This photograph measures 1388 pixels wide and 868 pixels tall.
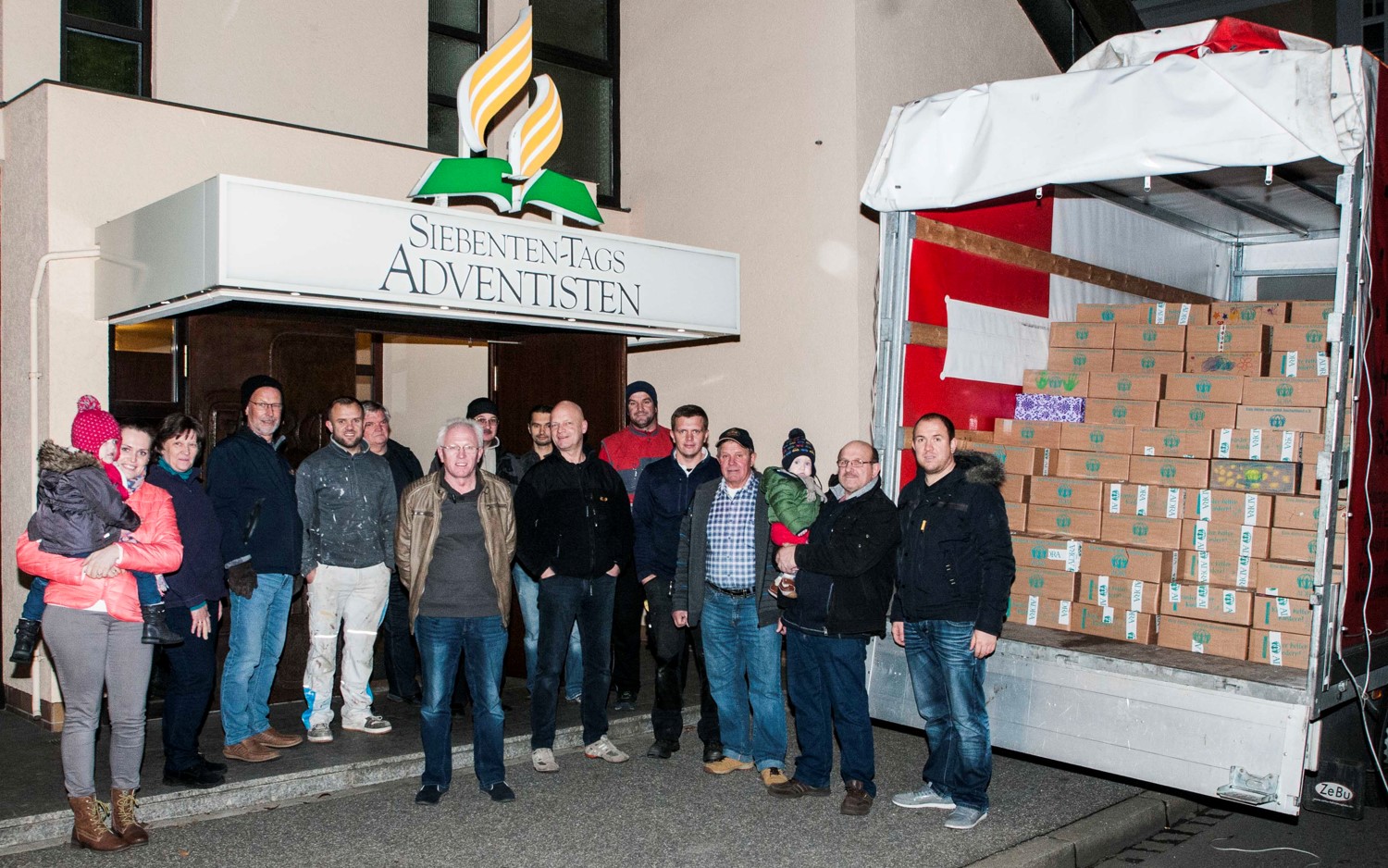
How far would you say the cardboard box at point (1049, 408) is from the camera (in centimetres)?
646

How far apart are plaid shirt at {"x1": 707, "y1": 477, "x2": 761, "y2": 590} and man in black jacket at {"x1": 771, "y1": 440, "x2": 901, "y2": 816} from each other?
229 mm

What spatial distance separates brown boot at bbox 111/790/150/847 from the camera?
4.82 metres

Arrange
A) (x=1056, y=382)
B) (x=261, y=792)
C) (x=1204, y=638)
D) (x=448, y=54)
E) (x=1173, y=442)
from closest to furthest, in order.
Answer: (x=1204, y=638), (x=261, y=792), (x=1173, y=442), (x=1056, y=382), (x=448, y=54)

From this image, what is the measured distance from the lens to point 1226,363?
6.10 metres

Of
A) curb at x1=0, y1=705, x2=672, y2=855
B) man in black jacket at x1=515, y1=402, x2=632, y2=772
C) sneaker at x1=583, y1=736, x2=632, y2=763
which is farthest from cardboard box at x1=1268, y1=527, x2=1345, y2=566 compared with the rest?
curb at x1=0, y1=705, x2=672, y2=855

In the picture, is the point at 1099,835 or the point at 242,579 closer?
the point at 1099,835

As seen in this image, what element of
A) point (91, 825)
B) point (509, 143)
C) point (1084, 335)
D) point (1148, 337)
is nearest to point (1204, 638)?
point (1148, 337)

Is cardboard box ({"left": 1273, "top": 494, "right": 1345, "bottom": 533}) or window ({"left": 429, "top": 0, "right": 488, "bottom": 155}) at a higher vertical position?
window ({"left": 429, "top": 0, "right": 488, "bottom": 155})

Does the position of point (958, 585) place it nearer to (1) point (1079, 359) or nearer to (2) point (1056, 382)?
(2) point (1056, 382)

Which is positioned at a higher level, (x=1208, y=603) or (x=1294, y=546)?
(x=1294, y=546)

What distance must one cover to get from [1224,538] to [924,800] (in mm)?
1924

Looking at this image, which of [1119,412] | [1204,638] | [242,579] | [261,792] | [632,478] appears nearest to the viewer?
[1204,638]

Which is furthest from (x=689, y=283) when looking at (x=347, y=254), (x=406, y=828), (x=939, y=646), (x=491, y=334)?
(x=406, y=828)

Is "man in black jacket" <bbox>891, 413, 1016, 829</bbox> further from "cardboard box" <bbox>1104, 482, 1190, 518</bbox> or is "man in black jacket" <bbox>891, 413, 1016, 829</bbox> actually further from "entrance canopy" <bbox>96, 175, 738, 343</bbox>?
"entrance canopy" <bbox>96, 175, 738, 343</bbox>
